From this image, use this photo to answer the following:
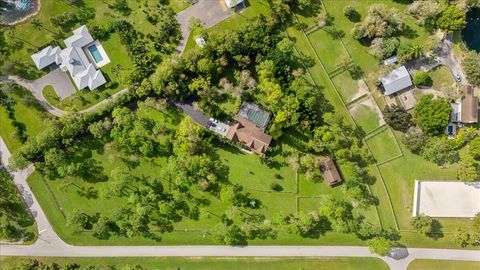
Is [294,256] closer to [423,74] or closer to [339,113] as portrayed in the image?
[339,113]

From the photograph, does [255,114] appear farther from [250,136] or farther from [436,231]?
[436,231]

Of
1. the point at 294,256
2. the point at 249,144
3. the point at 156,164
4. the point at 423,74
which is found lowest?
the point at 294,256

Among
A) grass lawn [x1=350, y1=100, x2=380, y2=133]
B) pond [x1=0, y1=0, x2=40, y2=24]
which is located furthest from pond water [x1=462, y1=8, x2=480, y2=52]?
pond [x1=0, y1=0, x2=40, y2=24]

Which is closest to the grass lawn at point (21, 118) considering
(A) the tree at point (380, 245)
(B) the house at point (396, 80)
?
(B) the house at point (396, 80)

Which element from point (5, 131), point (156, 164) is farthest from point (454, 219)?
point (5, 131)

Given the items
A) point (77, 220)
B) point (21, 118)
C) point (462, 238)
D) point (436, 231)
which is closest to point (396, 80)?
point (436, 231)

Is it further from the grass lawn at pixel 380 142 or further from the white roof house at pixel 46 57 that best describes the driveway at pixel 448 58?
the white roof house at pixel 46 57
